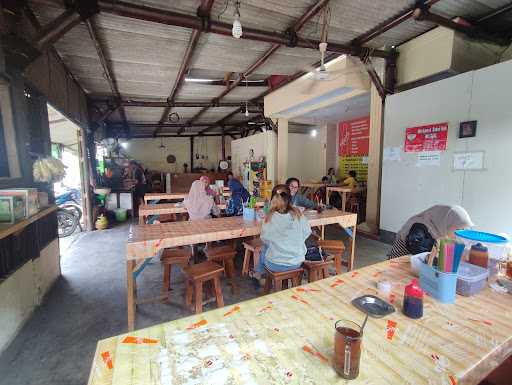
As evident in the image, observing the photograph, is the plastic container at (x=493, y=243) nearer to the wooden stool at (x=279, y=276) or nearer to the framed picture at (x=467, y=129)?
the wooden stool at (x=279, y=276)

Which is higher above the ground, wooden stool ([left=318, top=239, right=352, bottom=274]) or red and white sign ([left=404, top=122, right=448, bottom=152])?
red and white sign ([left=404, top=122, right=448, bottom=152])

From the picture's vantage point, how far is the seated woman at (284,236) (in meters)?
2.27

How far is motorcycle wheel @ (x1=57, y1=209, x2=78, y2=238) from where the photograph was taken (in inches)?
214

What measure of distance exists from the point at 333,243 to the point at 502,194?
92.2 inches

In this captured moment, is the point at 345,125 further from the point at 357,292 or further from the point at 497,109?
the point at 357,292

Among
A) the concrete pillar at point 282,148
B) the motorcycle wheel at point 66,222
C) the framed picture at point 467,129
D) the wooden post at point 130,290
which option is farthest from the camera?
the concrete pillar at point 282,148

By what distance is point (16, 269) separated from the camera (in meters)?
2.28

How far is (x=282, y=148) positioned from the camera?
763cm

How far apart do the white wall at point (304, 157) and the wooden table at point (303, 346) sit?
318 inches

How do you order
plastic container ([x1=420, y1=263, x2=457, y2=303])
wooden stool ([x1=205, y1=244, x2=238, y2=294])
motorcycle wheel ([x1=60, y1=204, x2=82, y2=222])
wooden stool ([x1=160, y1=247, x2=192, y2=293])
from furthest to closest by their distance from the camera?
motorcycle wheel ([x1=60, y1=204, x2=82, y2=222])
wooden stool ([x1=205, y1=244, x2=238, y2=294])
wooden stool ([x1=160, y1=247, x2=192, y2=293])
plastic container ([x1=420, y1=263, x2=457, y2=303])

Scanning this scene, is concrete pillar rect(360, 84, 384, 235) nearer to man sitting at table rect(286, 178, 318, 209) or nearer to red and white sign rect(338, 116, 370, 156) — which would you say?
man sitting at table rect(286, 178, 318, 209)

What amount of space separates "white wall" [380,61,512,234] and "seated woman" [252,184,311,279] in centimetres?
290

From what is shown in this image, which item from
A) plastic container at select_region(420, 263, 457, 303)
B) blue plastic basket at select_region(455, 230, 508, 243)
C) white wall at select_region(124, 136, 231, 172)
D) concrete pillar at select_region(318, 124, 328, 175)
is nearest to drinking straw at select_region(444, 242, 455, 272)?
plastic container at select_region(420, 263, 457, 303)

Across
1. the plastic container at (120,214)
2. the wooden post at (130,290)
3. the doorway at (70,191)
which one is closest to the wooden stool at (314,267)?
the wooden post at (130,290)
